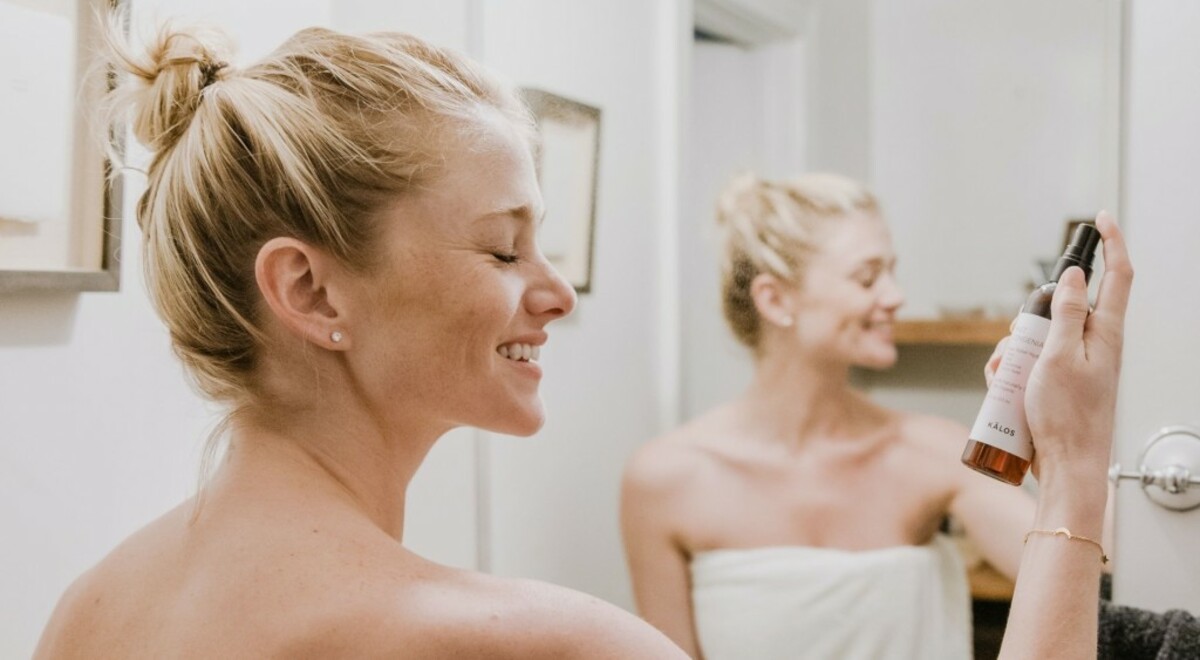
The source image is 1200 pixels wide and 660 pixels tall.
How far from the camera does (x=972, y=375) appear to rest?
988mm

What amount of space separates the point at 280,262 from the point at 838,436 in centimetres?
62

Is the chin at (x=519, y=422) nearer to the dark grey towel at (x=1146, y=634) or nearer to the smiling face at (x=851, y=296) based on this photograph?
the smiling face at (x=851, y=296)

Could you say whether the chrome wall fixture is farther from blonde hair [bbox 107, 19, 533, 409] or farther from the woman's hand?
blonde hair [bbox 107, 19, 533, 409]

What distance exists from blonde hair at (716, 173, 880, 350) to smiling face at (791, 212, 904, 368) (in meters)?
0.01

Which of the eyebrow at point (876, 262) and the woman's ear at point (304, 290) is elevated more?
the eyebrow at point (876, 262)

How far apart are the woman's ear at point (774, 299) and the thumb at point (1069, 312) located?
436 millimetres

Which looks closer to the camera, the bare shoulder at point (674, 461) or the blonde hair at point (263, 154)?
the blonde hair at point (263, 154)

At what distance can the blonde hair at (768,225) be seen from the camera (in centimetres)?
107

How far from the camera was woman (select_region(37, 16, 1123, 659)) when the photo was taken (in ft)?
2.11

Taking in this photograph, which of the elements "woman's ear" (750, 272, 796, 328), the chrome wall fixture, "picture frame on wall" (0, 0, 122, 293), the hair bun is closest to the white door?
the chrome wall fixture

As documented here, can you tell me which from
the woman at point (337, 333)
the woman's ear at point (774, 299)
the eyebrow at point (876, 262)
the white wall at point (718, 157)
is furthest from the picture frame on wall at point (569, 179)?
the woman at point (337, 333)

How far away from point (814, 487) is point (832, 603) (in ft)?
0.39

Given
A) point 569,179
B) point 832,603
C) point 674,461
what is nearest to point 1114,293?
point 832,603

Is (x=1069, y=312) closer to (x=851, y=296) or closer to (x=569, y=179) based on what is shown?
(x=851, y=296)
